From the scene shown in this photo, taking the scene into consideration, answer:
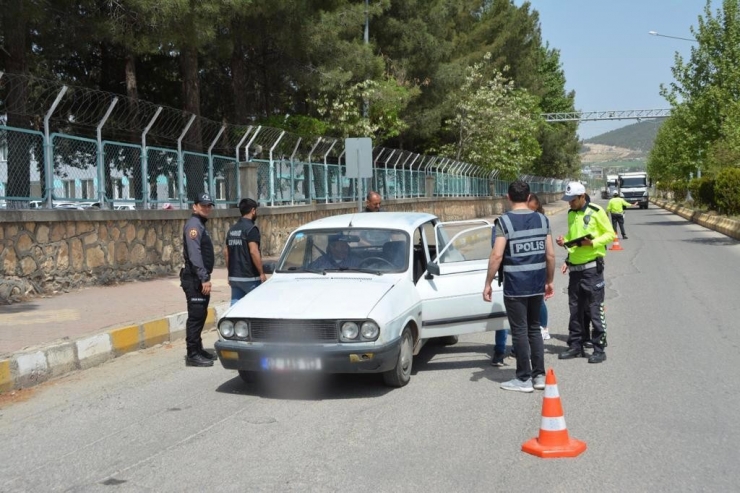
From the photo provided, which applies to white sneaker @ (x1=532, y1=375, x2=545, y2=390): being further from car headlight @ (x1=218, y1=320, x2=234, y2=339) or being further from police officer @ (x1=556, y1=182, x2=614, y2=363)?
car headlight @ (x1=218, y1=320, x2=234, y2=339)

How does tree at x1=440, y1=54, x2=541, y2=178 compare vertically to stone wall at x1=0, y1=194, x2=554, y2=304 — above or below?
above

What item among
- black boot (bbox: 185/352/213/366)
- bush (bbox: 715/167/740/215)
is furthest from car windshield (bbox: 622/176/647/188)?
black boot (bbox: 185/352/213/366)

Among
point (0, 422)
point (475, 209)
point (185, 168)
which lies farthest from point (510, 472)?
point (475, 209)

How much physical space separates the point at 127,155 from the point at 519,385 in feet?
32.6

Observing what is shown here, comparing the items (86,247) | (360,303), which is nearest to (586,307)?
(360,303)

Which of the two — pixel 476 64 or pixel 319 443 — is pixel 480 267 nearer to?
pixel 319 443

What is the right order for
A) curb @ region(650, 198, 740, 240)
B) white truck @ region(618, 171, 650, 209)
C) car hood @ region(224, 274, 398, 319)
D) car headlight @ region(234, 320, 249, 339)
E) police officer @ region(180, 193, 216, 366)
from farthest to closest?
white truck @ region(618, 171, 650, 209) < curb @ region(650, 198, 740, 240) < police officer @ region(180, 193, 216, 366) < car headlight @ region(234, 320, 249, 339) < car hood @ region(224, 274, 398, 319)

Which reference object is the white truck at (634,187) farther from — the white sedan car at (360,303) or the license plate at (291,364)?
the license plate at (291,364)

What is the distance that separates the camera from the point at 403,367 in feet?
23.2

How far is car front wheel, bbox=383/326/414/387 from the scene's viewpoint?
6.91 meters

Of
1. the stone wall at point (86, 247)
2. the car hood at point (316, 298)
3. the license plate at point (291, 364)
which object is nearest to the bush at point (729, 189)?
the stone wall at point (86, 247)

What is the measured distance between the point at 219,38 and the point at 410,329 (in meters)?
14.9

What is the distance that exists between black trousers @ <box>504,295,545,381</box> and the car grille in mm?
1582

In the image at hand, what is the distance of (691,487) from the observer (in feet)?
15.1
